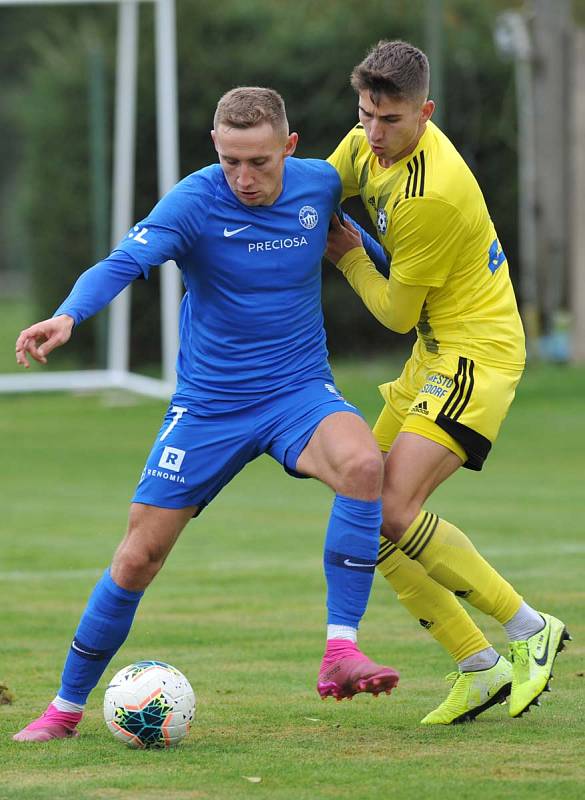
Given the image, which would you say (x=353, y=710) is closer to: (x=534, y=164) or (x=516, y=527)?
(x=516, y=527)

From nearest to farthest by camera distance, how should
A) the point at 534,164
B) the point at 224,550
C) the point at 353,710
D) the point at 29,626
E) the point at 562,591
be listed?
1. the point at 353,710
2. the point at 29,626
3. the point at 562,591
4. the point at 224,550
5. the point at 534,164

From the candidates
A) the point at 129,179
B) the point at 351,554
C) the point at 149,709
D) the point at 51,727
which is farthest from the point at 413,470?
the point at 129,179

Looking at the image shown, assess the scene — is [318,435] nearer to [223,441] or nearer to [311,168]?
[223,441]

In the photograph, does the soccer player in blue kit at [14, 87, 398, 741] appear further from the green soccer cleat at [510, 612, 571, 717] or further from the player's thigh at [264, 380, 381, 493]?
the green soccer cleat at [510, 612, 571, 717]

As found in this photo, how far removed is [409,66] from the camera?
5.43m

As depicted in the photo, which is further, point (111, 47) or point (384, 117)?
point (111, 47)

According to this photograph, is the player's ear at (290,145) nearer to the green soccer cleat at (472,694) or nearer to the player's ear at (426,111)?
the player's ear at (426,111)

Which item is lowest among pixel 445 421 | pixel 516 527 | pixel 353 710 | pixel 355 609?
pixel 516 527

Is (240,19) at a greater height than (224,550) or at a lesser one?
greater

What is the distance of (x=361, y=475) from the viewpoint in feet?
17.3

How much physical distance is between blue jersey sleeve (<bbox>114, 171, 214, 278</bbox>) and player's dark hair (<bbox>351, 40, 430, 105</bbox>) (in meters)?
0.66

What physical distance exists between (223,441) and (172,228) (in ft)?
2.53

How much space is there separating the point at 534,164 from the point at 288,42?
3.95 meters

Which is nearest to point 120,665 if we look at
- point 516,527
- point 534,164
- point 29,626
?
point 29,626
